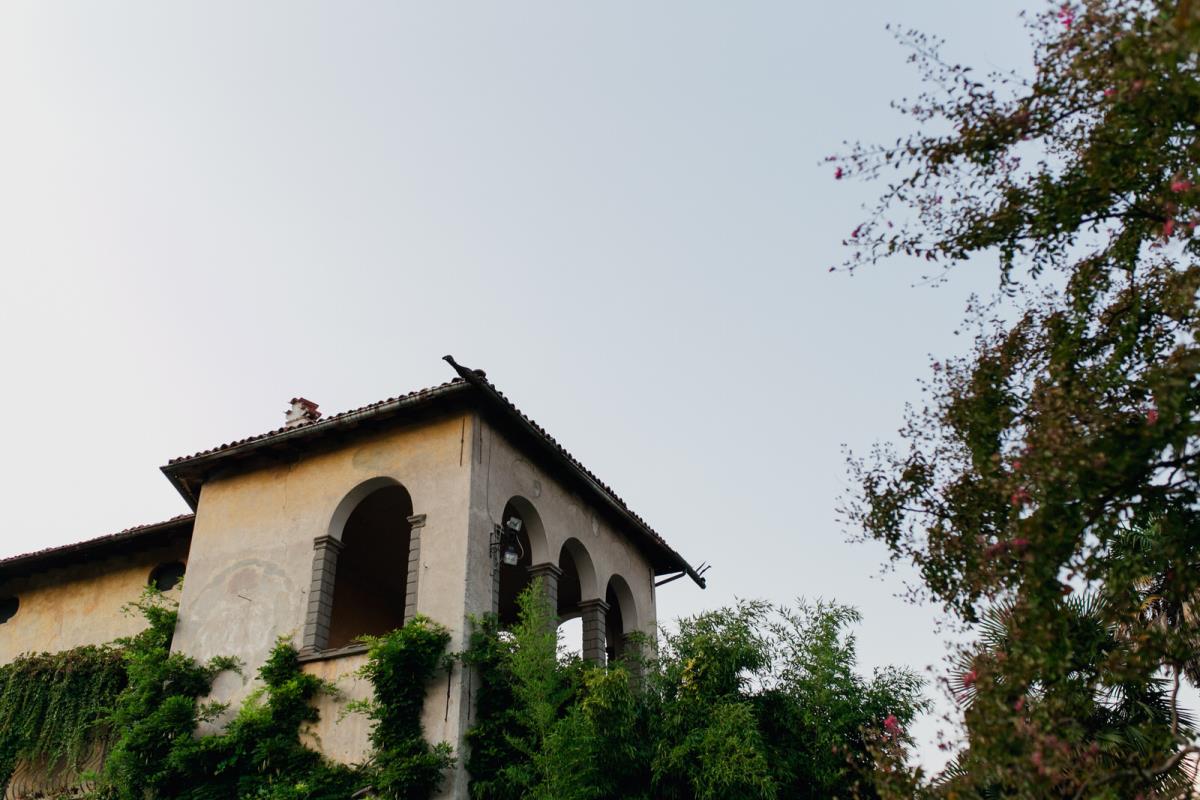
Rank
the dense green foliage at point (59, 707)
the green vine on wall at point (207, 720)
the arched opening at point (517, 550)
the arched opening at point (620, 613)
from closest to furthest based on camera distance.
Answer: the green vine on wall at point (207, 720), the arched opening at point (517, 550), the dense green foliage at point (59, 707), the arched opening at point (620, 613)

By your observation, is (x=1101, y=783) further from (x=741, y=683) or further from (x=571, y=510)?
(x=571, y=510)

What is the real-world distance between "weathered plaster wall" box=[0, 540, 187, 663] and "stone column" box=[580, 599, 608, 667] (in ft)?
23.1

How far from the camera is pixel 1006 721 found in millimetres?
6750

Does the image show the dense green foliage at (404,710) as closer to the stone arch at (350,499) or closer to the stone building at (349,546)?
the stone building at (349,546)

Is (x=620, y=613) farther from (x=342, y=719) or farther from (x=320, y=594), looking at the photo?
(x=342, y=719)

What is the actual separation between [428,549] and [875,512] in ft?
22.0

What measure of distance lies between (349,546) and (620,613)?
503 centimetres

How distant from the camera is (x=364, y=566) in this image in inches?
755

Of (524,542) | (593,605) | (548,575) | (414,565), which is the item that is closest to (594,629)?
(593,605)

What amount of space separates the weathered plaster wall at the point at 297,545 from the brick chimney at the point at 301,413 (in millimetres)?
1064

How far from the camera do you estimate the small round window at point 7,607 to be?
61.3ft

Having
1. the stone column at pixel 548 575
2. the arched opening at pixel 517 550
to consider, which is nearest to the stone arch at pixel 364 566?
the arched opening at pixel 517 550

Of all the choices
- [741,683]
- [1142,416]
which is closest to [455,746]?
[741,683]

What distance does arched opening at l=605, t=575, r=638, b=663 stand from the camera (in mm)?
18000
